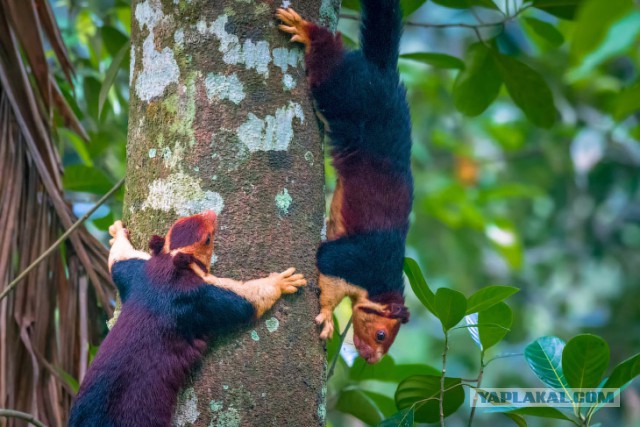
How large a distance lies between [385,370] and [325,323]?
2.65 ft

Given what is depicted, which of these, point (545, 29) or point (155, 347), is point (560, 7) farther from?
point (155, 347)

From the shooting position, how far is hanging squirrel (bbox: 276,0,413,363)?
7.09 feet

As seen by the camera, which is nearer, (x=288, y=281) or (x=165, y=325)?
(x=165, y=325)

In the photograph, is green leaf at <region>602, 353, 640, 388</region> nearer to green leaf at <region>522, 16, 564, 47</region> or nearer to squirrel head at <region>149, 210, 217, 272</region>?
squirrel head at <region>149, 210, 217, 272</region>

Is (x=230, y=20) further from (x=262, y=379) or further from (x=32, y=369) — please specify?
(x=32, y=369)

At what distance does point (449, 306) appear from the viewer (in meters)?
1.87

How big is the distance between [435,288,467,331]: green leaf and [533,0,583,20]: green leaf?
1289 mm

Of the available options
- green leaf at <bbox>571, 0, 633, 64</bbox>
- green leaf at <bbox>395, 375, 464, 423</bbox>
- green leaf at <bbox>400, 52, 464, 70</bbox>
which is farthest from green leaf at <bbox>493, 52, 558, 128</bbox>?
green leaf at <bbox>571, 0, 633, 64</bbox>

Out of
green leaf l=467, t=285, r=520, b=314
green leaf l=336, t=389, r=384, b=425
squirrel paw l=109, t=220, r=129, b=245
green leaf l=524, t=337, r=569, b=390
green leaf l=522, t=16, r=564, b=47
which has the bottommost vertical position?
green leaf l=336, t=389, r=384, b=425

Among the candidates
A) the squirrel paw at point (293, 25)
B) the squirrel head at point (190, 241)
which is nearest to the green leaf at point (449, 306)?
the squirrel head at point (190, 241)

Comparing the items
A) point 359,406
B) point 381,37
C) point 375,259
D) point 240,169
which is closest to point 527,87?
point 381,37

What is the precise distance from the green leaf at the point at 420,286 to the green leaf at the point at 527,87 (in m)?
0.97

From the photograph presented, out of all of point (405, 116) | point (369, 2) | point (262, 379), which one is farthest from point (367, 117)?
point (262, 379)

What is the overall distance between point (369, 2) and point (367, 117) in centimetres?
43
